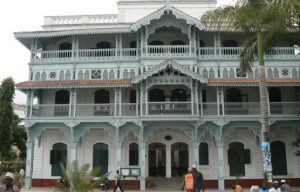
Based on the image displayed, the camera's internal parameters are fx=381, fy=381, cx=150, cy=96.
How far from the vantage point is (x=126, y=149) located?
96.1 ft

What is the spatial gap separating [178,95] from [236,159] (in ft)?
21.5

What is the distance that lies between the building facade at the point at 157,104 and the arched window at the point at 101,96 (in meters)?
0.08

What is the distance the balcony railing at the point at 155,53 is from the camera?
28.9 m

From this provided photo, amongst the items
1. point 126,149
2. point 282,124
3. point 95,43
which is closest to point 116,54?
point 95,43

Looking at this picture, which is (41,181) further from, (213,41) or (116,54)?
(213,41)

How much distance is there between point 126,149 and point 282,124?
11728mm

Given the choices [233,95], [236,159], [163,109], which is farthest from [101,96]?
[236,159]

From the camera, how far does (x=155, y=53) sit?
94.5ft

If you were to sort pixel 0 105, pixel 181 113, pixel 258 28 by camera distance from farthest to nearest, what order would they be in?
1. pixel 0 105
2. pixel 181 113
3. pixel 258 28

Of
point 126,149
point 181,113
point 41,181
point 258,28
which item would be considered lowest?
point 41,181

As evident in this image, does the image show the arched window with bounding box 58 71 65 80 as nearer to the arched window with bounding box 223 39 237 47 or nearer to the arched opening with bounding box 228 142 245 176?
the arched window with bounding box 223 39 237 47

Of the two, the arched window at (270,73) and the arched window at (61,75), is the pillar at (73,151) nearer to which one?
the arched window at (61,75)

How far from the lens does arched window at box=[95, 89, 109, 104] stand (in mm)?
29891

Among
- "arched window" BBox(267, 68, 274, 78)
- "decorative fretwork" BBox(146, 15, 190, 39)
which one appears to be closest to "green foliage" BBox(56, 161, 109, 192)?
"decorative fretwork" BBox(146, 15, 190, 39)
